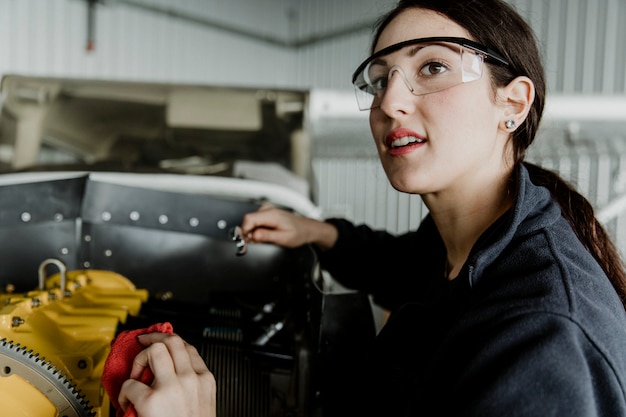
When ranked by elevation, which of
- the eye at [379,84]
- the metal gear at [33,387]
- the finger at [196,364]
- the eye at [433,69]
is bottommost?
the metal gear at [33,387]

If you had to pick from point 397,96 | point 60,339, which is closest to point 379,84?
point 397,96

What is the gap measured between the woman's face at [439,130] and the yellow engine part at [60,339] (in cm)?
61

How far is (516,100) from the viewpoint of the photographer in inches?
39.2

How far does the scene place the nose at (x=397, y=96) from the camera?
3.14 feet

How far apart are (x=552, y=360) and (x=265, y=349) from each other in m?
0.58

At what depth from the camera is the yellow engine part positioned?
749mm

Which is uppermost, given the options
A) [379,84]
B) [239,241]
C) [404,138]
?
[379,84]

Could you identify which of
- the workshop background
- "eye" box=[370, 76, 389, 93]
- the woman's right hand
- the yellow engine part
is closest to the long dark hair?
"eye" box=[370, 76, 389, 93]

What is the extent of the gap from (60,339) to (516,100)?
3.06ft

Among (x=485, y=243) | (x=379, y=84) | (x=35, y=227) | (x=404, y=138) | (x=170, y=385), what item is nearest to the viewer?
(x=170, y=385)

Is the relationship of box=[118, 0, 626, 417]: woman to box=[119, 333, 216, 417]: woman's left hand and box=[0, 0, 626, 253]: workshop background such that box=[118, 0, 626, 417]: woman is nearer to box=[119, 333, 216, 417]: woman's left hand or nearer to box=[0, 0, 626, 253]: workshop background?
box=[119, 333, 216, 417]: woman's left hand

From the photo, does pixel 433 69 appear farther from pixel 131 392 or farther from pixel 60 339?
pixel 60 339

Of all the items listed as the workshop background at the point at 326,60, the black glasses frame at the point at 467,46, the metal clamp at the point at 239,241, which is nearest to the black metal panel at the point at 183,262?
the metal clamp at the point at 239,241

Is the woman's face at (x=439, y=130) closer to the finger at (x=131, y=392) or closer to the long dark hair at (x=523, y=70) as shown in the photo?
the long dark hair at (x=523, y=70)
